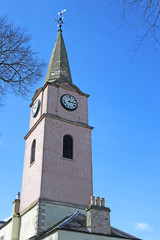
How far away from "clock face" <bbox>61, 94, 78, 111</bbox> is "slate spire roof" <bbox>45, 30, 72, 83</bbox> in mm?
1809

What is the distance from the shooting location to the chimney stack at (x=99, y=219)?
745 inches

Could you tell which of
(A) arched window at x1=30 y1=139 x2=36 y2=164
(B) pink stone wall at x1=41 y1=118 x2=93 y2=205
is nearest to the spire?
(B) pink stone wall at x1=41 y1=118 x2=93 y2=205

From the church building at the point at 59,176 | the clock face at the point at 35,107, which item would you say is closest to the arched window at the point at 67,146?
the church building at the point at 59,176

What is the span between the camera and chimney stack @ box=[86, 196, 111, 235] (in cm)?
1892

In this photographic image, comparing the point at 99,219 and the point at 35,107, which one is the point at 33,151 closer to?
the point at 35,107

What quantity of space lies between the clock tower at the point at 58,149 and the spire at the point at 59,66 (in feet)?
0.35

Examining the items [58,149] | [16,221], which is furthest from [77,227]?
[16,221]

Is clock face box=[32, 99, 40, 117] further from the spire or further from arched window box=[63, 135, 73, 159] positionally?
arched window box=[63, 135, 73, 159]

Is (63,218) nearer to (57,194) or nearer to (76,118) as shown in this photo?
(57,194)

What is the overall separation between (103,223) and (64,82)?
46.4 ft

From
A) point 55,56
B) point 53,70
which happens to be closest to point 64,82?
point 53,70

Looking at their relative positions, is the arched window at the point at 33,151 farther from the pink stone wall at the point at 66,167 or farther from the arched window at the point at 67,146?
the arched window at the point at 67,146

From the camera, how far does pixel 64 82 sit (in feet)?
94.8

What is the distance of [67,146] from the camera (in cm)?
2575
